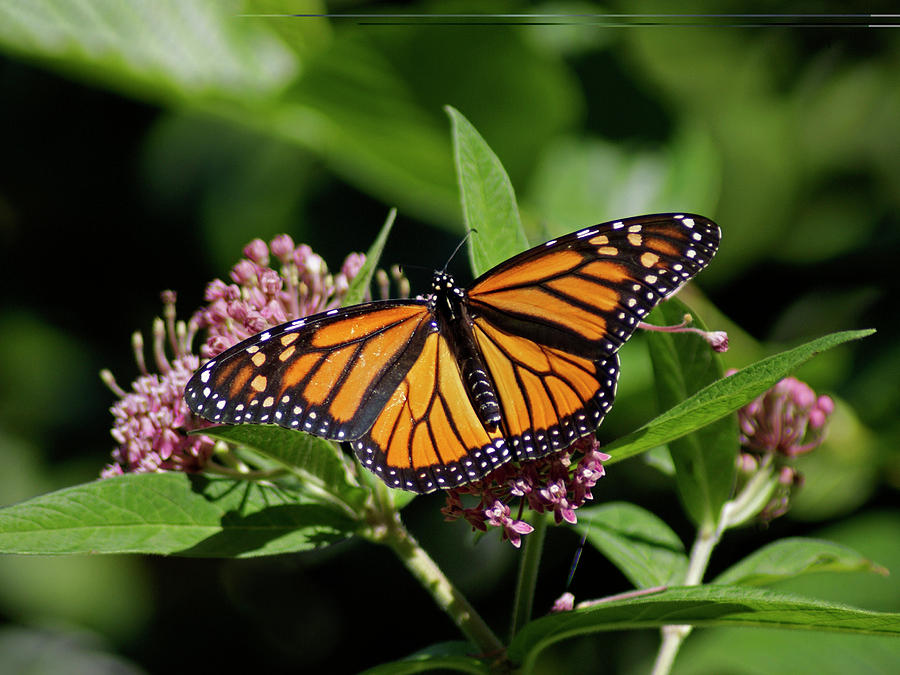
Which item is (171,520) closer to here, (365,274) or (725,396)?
(365,274)

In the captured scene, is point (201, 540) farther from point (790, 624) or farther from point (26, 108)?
point (26, 108)

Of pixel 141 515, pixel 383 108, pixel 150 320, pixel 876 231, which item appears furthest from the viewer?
pixel 150 320

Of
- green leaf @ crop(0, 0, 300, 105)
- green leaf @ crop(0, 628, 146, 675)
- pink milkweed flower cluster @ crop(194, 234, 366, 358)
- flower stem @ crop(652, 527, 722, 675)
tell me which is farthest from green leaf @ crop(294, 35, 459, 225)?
green leaf @ crop(0, 628, 146, 675)

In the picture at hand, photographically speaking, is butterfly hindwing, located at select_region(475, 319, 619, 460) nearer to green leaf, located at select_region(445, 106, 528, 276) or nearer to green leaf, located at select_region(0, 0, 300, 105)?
green leaf, located at select_region(445, 106, 528, 276)

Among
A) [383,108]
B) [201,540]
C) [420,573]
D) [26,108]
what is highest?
[26,108]

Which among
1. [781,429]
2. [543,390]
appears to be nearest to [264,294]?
[543,390]

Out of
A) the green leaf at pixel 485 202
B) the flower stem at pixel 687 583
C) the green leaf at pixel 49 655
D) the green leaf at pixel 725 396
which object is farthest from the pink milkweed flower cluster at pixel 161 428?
the green leaf at pixel 49 655

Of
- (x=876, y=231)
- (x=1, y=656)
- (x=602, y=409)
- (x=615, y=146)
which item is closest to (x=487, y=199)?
(x=602, y=409)
